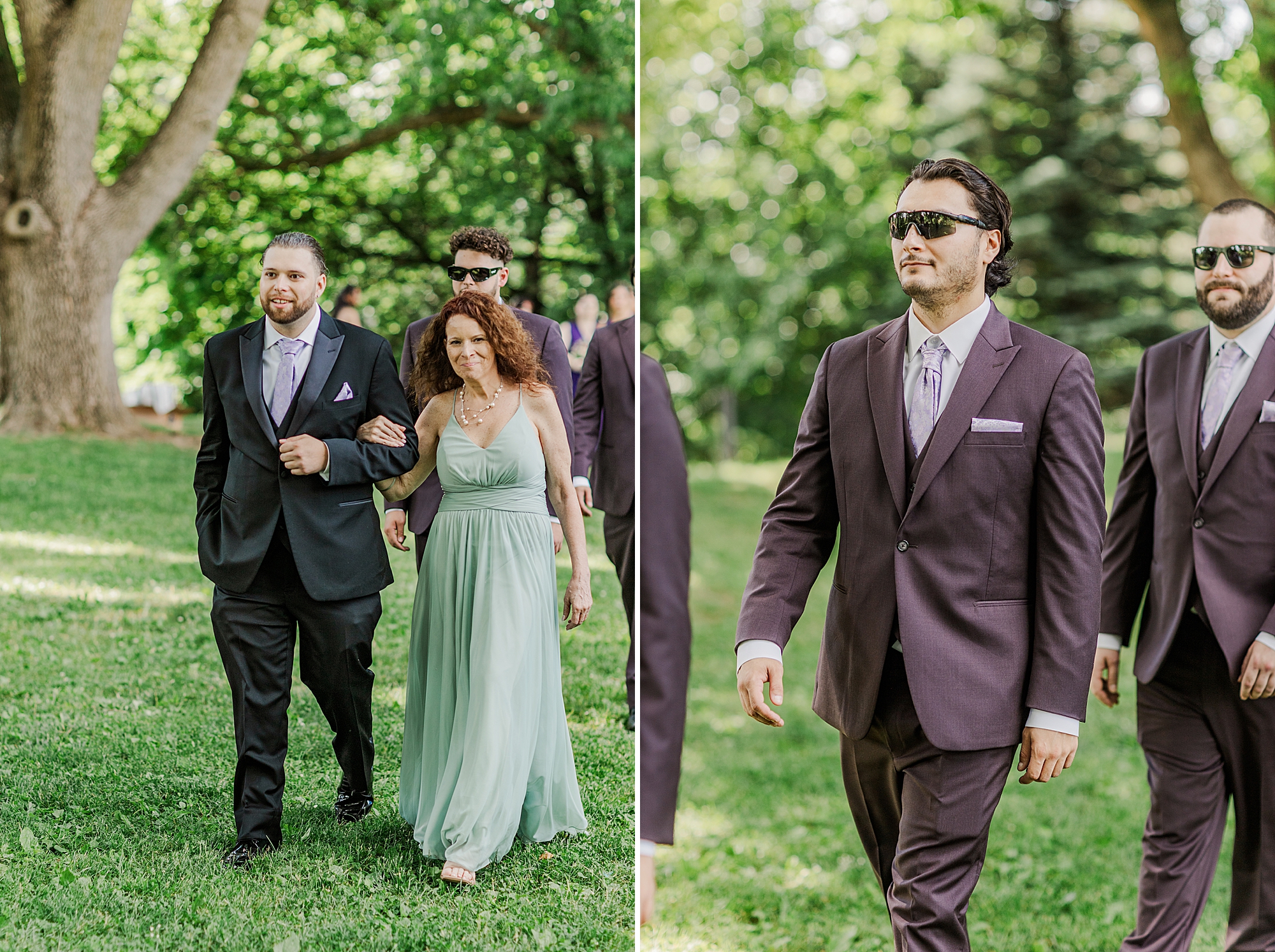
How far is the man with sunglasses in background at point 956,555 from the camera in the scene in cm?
277

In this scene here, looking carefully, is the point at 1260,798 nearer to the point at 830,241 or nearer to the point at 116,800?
the point at 116,800

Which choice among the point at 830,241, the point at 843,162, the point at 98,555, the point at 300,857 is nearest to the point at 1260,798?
the point at 300,857

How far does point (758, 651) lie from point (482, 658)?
1028mm

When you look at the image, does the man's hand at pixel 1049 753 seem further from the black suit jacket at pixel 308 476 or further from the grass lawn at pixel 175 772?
the black suit jacket at pixel 308 476

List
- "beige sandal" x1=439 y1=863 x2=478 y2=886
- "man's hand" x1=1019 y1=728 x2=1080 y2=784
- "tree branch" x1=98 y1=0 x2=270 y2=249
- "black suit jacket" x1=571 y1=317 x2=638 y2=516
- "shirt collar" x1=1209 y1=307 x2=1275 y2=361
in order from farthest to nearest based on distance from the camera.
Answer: "tree branch" x1=98 y1=0 x2=270 y2=249
"black suit jacket" x1=571 y1=317 x2=638 y2=516
"shirt collar" x1=1209 y1=307 x2=1275 y2=361
"beige sandal" x1=439 y1=863 x2=478 y2=886
"man's hand" x1=1019 y1=728 x2=1080 y2=784

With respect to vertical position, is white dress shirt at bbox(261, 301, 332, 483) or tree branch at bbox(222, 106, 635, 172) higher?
tree branch at bbox(222, 106, 635, 172)

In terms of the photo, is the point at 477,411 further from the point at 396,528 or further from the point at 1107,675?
the point at 1107,675

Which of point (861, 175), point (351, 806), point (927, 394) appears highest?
point (861, 175)

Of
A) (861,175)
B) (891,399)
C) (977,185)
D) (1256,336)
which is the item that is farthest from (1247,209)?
(861,175)

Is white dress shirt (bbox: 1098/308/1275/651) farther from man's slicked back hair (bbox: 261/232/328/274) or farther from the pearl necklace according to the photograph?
man's slicked back hair (bbox: 261/232/328/274)

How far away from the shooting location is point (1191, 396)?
151 inches

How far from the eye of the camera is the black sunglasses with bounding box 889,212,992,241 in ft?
9.30

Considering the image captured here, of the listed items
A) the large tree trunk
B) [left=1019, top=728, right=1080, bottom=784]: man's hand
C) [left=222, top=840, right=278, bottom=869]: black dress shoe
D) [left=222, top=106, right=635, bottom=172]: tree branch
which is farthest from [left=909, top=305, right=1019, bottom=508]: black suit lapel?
the large tree trunk

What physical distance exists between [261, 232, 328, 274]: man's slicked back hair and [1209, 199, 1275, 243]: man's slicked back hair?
2.84 meters
